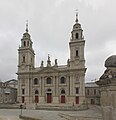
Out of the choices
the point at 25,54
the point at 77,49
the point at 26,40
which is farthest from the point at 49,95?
the point at 26,40

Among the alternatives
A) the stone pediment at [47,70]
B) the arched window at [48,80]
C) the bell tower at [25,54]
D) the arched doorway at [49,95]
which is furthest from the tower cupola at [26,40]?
the arched doorway at [49,95]

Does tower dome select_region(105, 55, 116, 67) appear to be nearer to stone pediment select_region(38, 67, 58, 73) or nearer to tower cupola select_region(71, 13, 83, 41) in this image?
tower cupola select_region(71, 13, 83, 41)

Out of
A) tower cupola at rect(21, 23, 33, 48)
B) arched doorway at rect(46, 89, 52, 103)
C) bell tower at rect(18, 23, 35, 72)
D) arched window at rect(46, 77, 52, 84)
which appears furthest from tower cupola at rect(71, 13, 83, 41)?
arched doorway at rect(46, 89, 52, 103)

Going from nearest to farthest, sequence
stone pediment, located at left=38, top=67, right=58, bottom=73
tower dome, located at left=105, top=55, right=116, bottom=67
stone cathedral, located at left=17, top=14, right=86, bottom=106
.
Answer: tower dome, located at left=105, top=55, right=116, bottom=67
stone cathedral, located at left=17, top=14, right=86, bottom=106
stone pediment, located at left=38, top=67, right=58, bottom=73

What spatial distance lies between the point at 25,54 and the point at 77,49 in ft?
55.9

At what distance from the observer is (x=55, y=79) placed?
60.4 metres

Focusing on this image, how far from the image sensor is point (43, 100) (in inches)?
2368

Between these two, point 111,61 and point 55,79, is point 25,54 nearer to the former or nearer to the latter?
point 55,79

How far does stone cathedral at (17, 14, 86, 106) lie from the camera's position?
5719cm

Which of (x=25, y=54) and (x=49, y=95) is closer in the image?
(x=49, y=95)

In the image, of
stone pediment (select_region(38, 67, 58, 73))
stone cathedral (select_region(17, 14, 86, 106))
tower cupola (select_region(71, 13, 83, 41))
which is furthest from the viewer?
stone pediment (select_region(38, 67, 58, 73))

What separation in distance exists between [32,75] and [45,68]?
4809 millimetres

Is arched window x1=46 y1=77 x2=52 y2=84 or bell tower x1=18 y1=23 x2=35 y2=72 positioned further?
bell tower x1=18 y1=23 x2=35 y2=72

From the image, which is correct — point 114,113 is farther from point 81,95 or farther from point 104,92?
point 81,95
